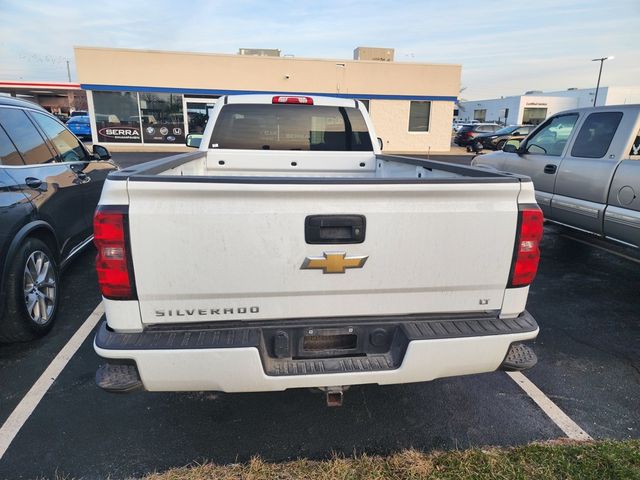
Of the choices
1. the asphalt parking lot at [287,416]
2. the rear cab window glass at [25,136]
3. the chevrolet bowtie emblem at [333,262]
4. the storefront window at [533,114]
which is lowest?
the asphalt parking lot at [287,416]

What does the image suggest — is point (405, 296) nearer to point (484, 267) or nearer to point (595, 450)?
point (484, 267)

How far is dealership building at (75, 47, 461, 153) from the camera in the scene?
22.2 metres

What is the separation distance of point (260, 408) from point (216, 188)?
1.71 m

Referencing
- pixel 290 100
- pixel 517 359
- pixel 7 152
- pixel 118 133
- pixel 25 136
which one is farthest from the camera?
pixel 118 133

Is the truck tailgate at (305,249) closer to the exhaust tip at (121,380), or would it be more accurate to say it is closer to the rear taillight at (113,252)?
the rear taillight at (113,252)

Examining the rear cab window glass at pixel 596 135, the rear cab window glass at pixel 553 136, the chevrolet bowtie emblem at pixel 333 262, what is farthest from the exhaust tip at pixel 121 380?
the rear cab window glass at pixel 553 136

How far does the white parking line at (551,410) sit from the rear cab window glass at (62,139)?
503 cm

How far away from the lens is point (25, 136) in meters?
3.98

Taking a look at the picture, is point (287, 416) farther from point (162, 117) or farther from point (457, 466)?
point (162, 117)

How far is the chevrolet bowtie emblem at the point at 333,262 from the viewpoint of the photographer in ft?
6.95

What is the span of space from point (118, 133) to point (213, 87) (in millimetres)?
5725

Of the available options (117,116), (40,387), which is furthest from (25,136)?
(117,116)

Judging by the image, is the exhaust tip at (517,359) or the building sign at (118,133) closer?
the exhaust tip at (517,359)

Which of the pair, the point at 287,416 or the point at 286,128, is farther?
the point at 286,128
